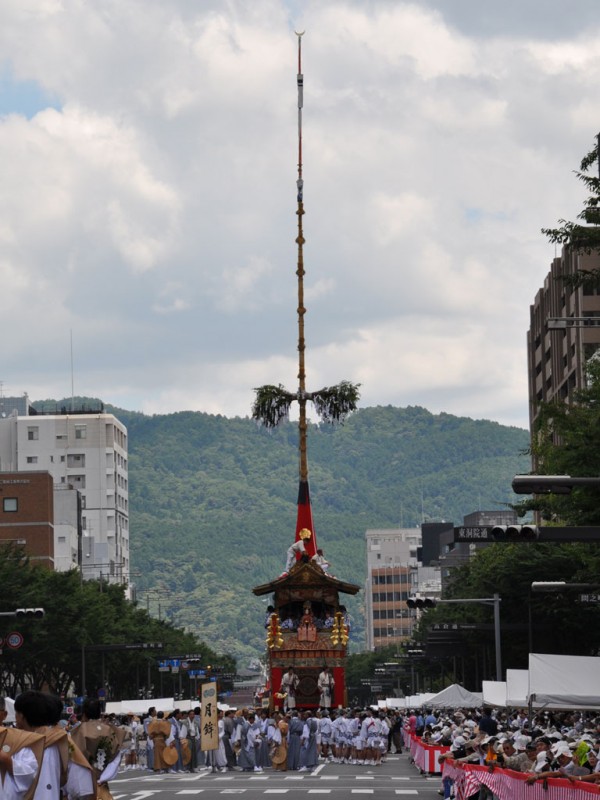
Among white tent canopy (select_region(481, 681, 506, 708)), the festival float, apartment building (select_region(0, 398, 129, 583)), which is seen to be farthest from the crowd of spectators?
apartment building (select_region(0, 398, 129, 583))

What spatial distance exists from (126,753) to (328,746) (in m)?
6.71

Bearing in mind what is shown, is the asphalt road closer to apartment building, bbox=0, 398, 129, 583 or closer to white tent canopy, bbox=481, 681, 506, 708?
white tent canopy, bbox=481, 681, 506, 708

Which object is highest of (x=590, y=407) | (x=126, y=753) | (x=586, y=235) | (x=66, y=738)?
(x=586, y=235)

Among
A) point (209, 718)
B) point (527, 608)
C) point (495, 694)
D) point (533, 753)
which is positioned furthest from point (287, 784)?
point (527, 608)

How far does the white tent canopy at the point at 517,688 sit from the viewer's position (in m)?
40.6

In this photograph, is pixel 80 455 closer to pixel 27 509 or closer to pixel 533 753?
pixel 27 509

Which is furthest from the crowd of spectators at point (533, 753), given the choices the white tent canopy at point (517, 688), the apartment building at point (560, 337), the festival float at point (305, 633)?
the apartment building at point (560, 337)

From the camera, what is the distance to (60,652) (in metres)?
88.2

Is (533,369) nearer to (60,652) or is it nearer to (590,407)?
(60,652)

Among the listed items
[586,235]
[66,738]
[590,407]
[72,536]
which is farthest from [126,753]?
[72,536]

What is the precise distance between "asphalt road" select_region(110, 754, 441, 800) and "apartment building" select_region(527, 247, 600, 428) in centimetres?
4587

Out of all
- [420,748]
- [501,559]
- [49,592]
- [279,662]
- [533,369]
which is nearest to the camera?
[420,748]

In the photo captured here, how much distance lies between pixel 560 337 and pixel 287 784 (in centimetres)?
7431

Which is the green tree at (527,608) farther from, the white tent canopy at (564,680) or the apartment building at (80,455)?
the apartment building at (80,455)
